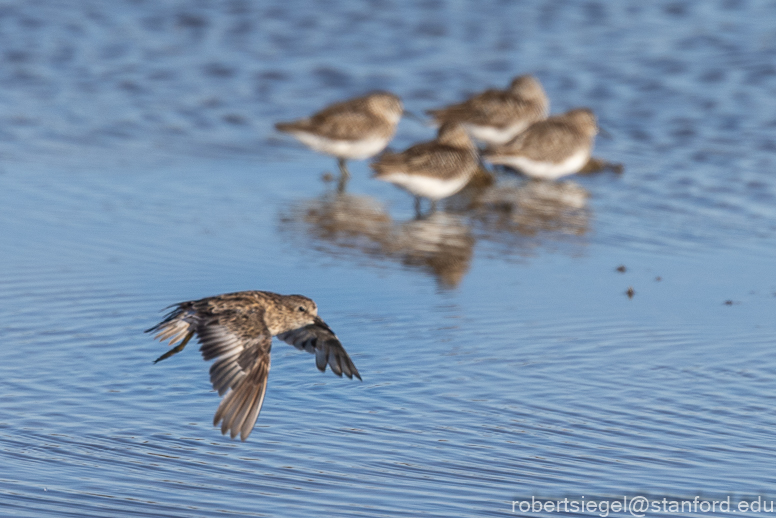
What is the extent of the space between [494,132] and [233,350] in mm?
8898

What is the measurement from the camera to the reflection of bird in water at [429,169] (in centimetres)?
1093

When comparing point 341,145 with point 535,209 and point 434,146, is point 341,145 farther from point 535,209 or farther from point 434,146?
point 535,209

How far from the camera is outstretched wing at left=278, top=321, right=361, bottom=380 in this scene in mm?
5875

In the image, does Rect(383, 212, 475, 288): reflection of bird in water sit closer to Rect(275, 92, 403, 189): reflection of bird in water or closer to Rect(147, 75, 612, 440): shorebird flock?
Rect(147, 75, 612, 440): shorebird flock

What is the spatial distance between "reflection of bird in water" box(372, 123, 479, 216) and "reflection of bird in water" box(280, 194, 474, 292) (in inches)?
10.7

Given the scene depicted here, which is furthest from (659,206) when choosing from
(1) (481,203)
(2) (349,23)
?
(2) (349,23)

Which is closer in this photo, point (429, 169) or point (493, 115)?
point (429, 169)

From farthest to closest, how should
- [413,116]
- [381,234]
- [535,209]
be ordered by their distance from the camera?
[413,116] → [535,209] → [381,234]

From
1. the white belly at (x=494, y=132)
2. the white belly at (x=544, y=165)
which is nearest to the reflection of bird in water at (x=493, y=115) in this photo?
the white belly at (x=494, y=132)

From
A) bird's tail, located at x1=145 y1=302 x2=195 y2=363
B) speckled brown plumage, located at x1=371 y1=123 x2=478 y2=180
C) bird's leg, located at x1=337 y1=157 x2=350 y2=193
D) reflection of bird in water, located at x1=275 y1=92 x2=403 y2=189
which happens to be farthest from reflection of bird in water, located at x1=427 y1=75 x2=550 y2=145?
bird's tail, located at x1=145 y1=302 x2=195 y2=363

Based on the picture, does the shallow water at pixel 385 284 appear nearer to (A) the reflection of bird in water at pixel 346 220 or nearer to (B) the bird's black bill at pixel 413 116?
(A) the reflection of bird in water at pixel 346 220

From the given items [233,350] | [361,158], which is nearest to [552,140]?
[361,158]

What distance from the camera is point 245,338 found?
18.2 ft

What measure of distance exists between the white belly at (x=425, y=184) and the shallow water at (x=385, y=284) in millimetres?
277
